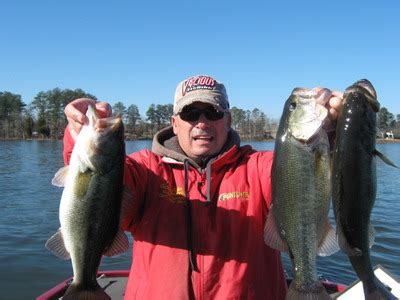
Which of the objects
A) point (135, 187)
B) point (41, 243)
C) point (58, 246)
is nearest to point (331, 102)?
point (135, 187)

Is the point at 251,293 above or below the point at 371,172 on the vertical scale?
below

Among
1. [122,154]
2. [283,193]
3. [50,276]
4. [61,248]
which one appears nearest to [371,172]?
[283,193]

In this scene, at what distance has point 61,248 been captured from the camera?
357cm

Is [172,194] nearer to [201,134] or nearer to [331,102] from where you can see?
[201,134]

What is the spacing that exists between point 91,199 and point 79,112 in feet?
2.20

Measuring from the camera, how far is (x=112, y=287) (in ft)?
26.6

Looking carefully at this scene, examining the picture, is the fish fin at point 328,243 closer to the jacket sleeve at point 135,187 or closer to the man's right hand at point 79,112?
the jacket sleeve at point 135,187

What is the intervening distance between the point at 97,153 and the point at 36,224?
16.5 metres

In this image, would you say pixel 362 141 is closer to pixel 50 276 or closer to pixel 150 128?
pixel 50 276

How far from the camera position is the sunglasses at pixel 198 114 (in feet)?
14.2

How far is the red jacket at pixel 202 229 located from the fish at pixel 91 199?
528 mm

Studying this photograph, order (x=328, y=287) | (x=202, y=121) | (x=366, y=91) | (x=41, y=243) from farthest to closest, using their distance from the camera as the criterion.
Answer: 1. (x=41, y=243)
2. (x=328, y=287)
3. (x=202, y=121)
4. (x=366, y=91)

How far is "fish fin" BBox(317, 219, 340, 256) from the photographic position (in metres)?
3.46

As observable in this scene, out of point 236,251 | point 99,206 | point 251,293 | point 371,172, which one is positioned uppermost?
point 371,172
